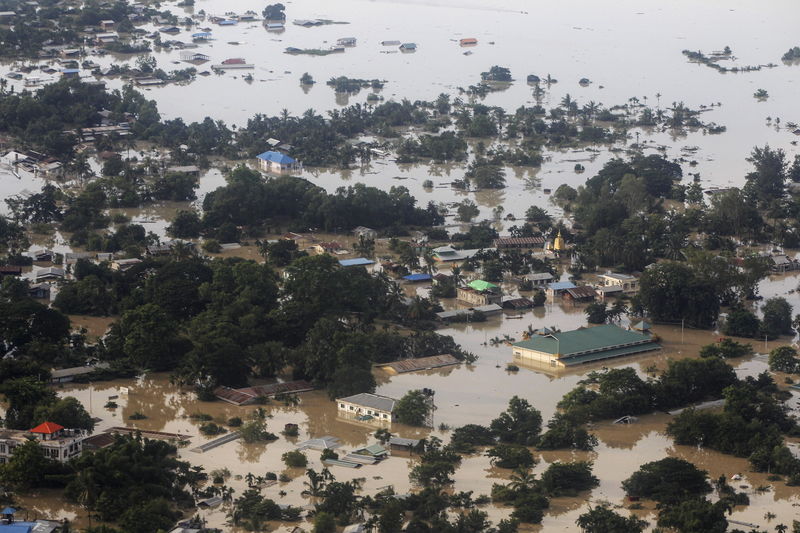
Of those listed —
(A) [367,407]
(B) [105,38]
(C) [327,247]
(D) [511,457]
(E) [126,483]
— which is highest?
(E) [126,483]

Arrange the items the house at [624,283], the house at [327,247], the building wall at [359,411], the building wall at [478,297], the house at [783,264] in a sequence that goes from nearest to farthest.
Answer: the building wall at [359,411] → the building wall at [478,297] → the house at [624,283] → the house at [327,247] → the house at [783,264]

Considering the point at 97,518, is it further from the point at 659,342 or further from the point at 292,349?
the point at 659,342

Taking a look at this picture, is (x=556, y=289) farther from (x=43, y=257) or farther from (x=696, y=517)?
(x=696, y=517)

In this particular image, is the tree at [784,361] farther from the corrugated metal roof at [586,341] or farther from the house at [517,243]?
the house at [517,243]

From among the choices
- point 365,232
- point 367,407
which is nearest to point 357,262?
point 365,232

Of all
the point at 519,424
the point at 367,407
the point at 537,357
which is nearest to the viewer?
the point at 519,424

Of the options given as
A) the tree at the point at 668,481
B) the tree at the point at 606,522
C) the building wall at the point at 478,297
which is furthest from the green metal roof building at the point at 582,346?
the tree at the point at 606,522
